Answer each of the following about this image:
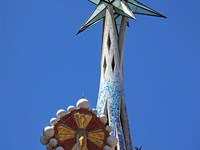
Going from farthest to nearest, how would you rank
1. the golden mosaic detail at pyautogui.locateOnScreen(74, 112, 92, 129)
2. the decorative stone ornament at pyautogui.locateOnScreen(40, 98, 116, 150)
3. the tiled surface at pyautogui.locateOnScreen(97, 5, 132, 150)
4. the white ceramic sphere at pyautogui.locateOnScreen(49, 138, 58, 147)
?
the tiled surface at pyautogui.locateOnScreen(97, 5, 132, 150) < the golden mosaic detail at pyautogui.locateOnScreen(74, 112, 92, 129) < the decorative stone ornament at pyautogui.locateOnScreen(40, 98, 116, 150) < the white ceramic sphere at pyautogui.locateOnScreen(49, 138, 58, 147)

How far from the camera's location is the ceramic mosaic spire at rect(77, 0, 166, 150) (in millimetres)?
15375

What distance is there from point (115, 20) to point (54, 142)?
30.8ft

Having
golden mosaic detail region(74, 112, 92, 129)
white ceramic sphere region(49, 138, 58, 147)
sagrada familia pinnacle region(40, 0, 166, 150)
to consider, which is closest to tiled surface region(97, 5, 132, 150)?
sagrada familia pinnacle region(40, 0, 166, 150)

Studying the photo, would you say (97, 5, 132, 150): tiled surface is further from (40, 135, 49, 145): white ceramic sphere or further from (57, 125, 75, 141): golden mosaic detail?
(40, 135, 49, 145): white ceramic sphere

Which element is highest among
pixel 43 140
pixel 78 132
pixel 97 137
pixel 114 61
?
pixel 114 61

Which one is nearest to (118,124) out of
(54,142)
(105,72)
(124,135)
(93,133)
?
(124,135)

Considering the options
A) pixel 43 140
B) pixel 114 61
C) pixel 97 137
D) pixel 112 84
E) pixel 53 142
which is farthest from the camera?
pixel 114 61

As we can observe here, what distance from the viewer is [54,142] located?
442 inches

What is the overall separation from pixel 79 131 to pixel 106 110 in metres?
4.06

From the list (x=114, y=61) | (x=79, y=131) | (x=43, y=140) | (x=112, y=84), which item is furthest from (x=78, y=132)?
(x=114, y=61)

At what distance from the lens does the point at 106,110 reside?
15.6 m

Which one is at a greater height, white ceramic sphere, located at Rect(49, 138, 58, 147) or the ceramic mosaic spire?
the ceramic mosaic spire

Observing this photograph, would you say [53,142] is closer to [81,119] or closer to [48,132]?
[48,132]

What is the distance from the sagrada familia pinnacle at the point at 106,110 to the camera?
1153cm
